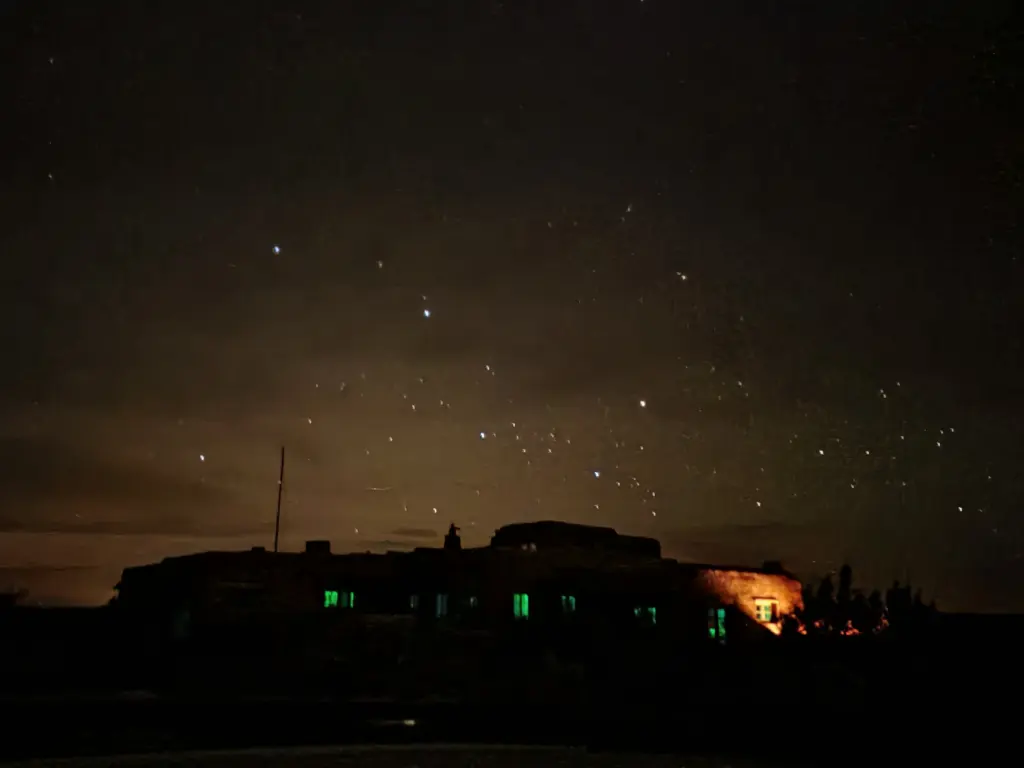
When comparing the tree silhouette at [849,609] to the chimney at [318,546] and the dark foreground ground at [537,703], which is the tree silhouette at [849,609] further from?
the chimney at [318,546]

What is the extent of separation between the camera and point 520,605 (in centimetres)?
2802

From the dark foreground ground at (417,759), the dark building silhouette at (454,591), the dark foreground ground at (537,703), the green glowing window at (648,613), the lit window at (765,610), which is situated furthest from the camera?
the lit window at (765,610)

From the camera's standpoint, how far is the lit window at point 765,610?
104ft

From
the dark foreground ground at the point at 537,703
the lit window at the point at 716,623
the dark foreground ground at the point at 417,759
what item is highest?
the lit window at the point at 716,623

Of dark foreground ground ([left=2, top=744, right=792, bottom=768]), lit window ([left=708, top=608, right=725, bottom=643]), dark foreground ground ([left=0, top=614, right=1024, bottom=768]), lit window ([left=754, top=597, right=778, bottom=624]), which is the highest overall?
lit window ([left=754, top=597, right=778, bottom=624])

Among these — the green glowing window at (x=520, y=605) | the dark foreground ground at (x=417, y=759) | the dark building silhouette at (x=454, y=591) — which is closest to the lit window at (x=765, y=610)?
the dark building silhouette at (x=454, y=591)

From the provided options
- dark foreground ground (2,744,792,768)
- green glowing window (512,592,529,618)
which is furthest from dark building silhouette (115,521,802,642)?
dark foreground ground (2,744,792,768)

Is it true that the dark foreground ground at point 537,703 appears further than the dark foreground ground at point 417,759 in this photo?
Yes

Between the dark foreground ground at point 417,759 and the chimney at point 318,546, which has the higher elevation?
the chimney at point 318,546

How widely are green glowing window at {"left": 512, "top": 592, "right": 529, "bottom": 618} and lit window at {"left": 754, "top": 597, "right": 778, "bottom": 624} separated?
7884mm

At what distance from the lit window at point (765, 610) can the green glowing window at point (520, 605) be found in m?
7.88

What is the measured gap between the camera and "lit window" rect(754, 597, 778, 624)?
104 ft

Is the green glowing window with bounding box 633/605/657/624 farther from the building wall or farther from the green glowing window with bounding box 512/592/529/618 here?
the green glowing window with bounding box 512/592/529/618

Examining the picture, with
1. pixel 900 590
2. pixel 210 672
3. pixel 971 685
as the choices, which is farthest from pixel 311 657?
pixel 900 590
